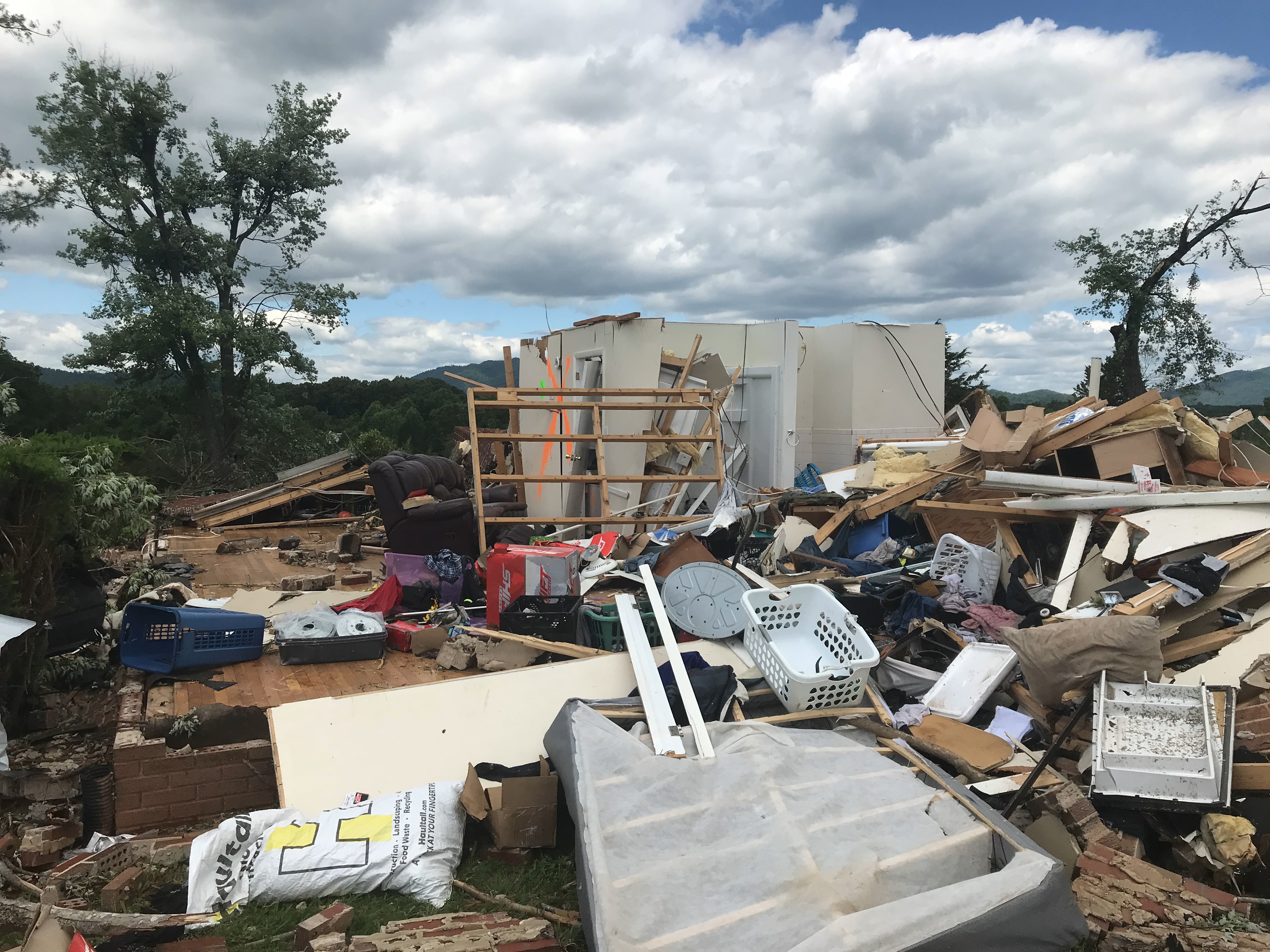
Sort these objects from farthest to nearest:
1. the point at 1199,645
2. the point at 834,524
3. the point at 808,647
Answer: the point at 834,524
the point at 808,647
the point at 1199,645

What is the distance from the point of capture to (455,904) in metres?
3.03

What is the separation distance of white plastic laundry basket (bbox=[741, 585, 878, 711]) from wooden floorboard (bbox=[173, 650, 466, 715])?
6.17 feet

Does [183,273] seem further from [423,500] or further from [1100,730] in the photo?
[1100,730]

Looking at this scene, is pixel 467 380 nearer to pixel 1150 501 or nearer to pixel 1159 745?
pixel 1150 501

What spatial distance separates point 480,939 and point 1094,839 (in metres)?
2.40

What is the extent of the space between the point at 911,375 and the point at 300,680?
31.5 feet

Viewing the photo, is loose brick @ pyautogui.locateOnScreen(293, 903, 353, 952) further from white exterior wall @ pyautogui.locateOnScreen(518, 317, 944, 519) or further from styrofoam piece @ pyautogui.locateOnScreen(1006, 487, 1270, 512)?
white exterior wall @ pyautogui.locateOnScreen(518, 317, 944, 519)

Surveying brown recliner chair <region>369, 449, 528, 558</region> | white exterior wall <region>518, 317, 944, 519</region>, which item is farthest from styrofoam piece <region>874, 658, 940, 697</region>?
white exterior wall <region>518, 317, 944, 519</region>

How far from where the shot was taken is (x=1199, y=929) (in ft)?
9.10

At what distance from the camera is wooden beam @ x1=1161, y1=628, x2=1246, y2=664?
4.37 metres

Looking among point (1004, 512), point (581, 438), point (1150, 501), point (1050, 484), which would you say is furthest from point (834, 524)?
point (581, 438)

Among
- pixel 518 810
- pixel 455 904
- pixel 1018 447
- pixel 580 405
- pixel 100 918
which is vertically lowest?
pixel 455 904

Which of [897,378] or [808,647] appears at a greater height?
[897,378]

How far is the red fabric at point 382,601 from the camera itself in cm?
640
